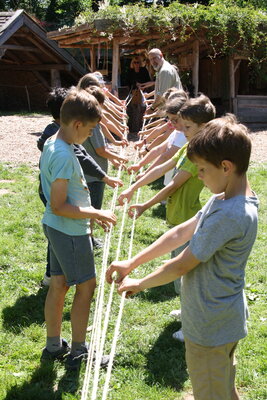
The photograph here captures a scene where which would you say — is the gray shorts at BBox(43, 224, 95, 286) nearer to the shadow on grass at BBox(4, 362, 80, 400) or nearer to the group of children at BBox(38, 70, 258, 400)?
the group of children at BBox(38, 70, 258, 400)

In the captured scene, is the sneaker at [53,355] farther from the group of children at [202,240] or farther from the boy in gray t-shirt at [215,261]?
the boy in gray t-shirt at [215,261]

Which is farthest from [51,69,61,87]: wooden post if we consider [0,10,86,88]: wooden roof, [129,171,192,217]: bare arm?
[129,171,192,217]: bare arm

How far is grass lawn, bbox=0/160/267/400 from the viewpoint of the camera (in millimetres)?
3289

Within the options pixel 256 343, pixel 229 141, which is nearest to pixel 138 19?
pixel 256 343

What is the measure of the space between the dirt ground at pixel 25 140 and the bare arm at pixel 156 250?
836 cm

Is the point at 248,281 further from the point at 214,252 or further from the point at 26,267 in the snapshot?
the point at 214,252

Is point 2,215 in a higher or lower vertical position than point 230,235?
lower

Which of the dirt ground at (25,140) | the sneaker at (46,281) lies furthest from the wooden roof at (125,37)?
the sneaker at (46,281)

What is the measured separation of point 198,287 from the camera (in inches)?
87.6

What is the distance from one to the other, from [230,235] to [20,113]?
1646 cm

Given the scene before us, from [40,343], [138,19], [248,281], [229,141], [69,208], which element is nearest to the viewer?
[229,141]

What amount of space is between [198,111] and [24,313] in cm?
222

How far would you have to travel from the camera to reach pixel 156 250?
91.3 inches

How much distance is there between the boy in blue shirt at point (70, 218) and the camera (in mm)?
3020
